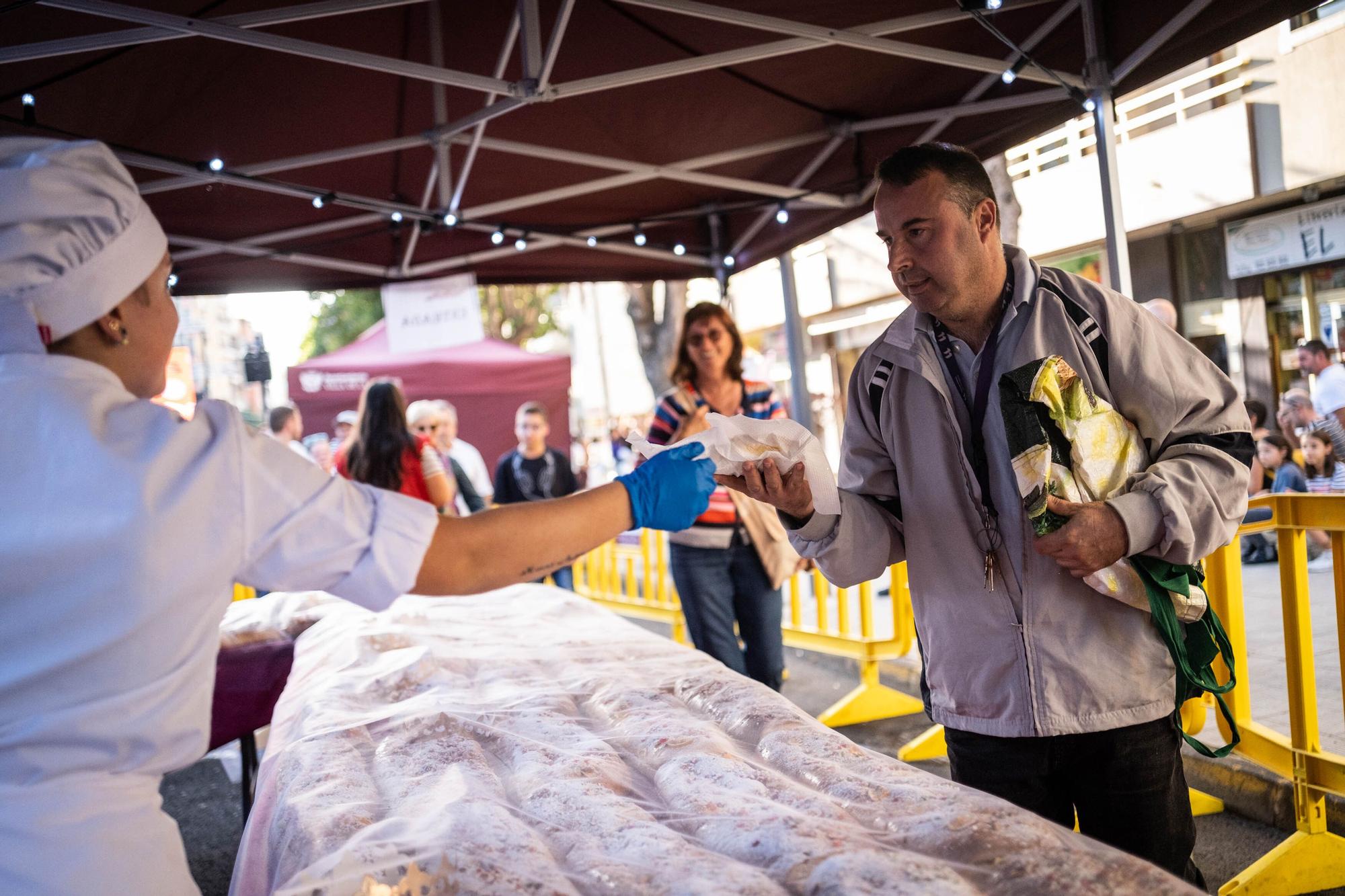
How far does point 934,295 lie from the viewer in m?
2.41

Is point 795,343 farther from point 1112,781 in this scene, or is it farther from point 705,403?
point 1112,781

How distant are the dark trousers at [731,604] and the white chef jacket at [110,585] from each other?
137 inches

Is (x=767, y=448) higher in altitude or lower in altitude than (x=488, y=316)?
lower

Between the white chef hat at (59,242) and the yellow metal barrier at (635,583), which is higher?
the white chef hat at (59,242)

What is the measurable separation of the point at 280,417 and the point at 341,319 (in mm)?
25777

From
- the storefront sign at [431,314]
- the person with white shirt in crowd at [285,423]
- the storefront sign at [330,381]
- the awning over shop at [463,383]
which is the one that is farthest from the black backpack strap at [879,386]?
the storefront sign at [330,381]

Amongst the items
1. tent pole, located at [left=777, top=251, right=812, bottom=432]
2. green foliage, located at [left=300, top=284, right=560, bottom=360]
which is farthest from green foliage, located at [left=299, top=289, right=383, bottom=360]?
tent pole, located at [left=777, top=251, right=812, bottom=432]

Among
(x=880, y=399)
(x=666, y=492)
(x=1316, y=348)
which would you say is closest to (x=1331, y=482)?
(x=1316, y=348)

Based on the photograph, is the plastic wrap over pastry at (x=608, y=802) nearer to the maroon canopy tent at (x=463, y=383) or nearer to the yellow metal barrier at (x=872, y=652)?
the yellow metal barrier at (x=872, y=652)

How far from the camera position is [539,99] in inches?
172

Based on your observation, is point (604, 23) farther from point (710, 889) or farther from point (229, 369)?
point (229, 369)

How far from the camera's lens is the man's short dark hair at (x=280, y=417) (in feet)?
35.2

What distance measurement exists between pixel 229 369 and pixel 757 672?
10.1m

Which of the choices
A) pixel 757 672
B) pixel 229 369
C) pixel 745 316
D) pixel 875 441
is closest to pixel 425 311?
pixel 757 672
